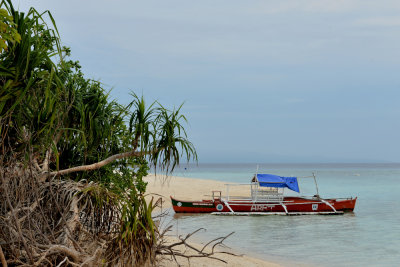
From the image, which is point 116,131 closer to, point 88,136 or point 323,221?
point 88,136

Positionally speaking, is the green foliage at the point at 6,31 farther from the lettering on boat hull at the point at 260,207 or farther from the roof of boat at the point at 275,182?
the lettering on boat hull at the point at 260,207

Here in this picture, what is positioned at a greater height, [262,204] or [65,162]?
[65,162]

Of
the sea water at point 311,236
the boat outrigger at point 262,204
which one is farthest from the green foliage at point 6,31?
the boat outrigger at point 262,204

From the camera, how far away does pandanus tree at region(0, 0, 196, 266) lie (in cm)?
586

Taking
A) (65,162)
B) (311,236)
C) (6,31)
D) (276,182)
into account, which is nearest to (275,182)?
(276,182)

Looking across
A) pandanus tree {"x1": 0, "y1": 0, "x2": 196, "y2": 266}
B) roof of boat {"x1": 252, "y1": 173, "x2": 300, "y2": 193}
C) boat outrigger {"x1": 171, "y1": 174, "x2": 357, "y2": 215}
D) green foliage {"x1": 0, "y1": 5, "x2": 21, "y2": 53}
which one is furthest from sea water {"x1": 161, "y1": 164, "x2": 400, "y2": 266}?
green foliage {"x1": 0, "y1": 5, "x2": 21, "y2": 53}

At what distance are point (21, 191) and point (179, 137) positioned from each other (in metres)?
2.83

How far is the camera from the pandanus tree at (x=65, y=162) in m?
5.86

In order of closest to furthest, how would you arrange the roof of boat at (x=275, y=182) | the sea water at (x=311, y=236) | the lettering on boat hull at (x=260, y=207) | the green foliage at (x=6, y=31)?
the green foliage at (x=6, y=31) < the sea water at (x=311, y=236) < the roof of boat at (x=275, y=182) < the lettering on boat hull at (x=260, y=207)

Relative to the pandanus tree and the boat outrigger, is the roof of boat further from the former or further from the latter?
the pandanus tree

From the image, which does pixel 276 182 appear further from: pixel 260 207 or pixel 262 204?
pixel 260 207

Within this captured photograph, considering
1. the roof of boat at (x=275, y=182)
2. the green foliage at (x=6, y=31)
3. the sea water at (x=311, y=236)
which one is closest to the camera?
the green foliage at (x=6, y=31)

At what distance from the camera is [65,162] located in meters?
8.77

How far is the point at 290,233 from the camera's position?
64.8 ft
